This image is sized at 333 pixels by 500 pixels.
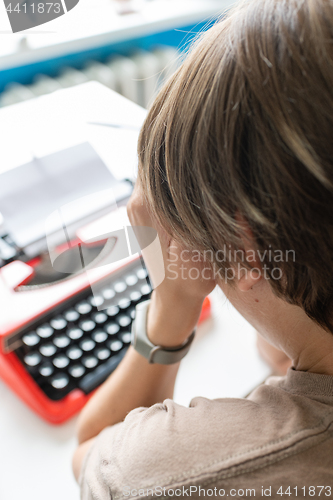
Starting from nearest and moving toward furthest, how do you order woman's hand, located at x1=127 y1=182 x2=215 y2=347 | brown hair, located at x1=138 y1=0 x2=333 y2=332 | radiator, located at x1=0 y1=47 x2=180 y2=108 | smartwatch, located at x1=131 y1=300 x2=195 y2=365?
brown hair, located at x1=138 y1=0 x2=333 y2=332 → woman's hand, located at x1=127 y1=182 x2=215 y2=347 → smartwatch, located at x1=131 y1=300 x2=195 y2=365 → radiator, located at x1=0 y1=47 x2=180 y2=108

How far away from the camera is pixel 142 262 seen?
54 centimetres

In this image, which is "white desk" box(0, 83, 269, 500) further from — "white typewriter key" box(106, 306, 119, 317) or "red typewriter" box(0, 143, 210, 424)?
"white typewriter key" box(106, 306, 119, 317)

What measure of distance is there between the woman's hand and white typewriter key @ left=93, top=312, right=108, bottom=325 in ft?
0.32

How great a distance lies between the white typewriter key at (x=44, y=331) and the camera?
1.89 ft

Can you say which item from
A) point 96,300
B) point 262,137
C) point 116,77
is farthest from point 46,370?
point 116,77

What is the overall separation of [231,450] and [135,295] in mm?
342

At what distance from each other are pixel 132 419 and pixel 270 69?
0.39 meters

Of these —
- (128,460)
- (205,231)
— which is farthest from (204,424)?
(205,231)

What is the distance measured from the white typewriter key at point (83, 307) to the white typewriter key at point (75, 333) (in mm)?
30

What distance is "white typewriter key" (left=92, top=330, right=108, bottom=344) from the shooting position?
0.64 m

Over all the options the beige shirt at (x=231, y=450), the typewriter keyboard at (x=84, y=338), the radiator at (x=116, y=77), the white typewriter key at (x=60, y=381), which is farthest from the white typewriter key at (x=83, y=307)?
the radiator at (x=116, y=77)

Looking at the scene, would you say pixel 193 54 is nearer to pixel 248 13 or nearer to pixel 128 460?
pixel 248 13

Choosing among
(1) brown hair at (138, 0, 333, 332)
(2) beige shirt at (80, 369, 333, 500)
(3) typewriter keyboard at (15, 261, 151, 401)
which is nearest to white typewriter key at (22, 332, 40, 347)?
(3) typewriter keyboard at (15, 261, 151, 401)

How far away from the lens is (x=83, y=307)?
617 mm
